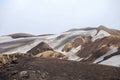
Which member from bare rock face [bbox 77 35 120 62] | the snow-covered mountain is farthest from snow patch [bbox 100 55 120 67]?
bare rock face [bbox 77 35 120 62]

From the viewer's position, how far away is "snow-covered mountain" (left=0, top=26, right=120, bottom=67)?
42.7 metres

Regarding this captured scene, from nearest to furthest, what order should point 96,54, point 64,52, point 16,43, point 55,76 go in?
point 55,76, point 96,54, point 64,52, point 16,43

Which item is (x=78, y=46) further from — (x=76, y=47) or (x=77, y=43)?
(x=77, y=43)

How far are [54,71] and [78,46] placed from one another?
28.2 m

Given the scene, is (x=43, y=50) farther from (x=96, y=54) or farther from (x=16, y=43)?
(x=16, y=43)

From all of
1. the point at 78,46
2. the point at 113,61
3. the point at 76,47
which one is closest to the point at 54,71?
the point at 113,61

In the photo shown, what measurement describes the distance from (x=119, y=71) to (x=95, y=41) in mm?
25080

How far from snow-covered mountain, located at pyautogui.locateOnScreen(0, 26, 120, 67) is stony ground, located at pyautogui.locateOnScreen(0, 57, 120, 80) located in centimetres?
907

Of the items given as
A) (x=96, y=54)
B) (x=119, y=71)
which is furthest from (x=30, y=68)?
(x=96, y=54)

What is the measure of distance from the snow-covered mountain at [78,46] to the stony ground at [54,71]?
29.8 feet

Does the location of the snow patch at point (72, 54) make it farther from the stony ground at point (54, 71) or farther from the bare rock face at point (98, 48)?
the stony ground at point (54, 71)

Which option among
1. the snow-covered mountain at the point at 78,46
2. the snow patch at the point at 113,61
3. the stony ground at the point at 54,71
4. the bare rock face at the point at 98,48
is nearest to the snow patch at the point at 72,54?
the snow-covered mountain at the point at 78,46

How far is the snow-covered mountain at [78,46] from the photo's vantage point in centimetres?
4272

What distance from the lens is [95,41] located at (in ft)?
166
